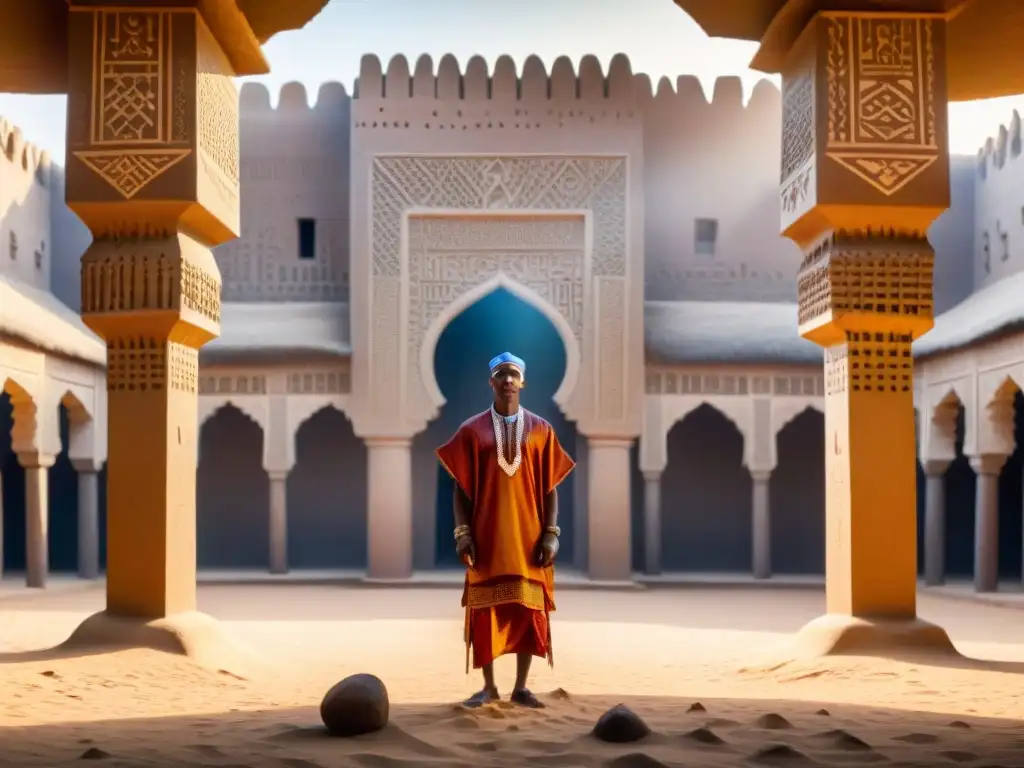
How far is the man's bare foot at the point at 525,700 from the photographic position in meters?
5.23

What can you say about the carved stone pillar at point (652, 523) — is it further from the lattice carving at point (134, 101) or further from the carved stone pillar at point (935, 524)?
the lattice carving at point (134, 101)

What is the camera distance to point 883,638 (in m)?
6.57

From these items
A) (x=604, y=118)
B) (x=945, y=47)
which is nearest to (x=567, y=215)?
(x=604, y=118)

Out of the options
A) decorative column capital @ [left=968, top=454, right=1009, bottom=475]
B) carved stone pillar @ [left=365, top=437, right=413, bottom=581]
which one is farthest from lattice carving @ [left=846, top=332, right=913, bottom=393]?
carved stone pillar @ [left=365, top=437, right=413, bottom=581]

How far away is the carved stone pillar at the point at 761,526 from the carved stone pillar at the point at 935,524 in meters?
1.98

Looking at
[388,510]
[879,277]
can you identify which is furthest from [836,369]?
[388,510]

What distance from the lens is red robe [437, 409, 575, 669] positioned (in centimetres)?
525

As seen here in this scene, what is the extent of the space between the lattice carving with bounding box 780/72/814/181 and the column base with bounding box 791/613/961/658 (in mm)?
2640

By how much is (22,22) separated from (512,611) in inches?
175

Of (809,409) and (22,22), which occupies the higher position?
(22,22)

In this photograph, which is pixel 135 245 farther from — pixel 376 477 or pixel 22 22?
pixel 376 477

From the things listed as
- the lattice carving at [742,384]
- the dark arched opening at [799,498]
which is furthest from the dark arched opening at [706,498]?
the lattice carving at [742,384]

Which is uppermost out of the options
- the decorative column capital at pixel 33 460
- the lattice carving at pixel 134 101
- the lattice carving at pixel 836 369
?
the lattice carving at pixel 134 101

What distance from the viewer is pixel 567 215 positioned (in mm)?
15375
